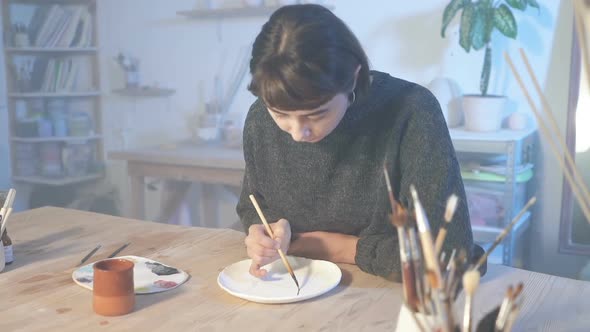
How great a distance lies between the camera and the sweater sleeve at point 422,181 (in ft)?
3.78

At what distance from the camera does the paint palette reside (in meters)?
1.11

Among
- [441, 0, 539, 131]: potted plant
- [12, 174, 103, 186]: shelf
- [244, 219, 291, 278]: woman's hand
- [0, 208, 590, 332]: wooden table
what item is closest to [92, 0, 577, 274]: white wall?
[441, 0, 539, 131]: potted plant

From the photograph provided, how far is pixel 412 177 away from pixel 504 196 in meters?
1.27

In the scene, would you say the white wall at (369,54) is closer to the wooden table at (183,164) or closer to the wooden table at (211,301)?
the wooden table at (183,164)

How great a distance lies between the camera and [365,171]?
1341 mm

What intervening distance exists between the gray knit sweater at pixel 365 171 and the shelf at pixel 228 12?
1675 mm

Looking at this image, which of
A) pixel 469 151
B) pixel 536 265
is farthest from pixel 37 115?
pixel 536 265

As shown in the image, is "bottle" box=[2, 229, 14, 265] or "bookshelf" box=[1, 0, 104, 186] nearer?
"bottle" box=[2, 229, 14, 265]

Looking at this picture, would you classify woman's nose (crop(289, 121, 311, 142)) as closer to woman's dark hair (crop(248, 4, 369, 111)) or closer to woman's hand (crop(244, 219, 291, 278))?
woman's dark hair (crop(248, 4, 369, 111))

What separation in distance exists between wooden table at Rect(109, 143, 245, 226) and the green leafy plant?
104cm

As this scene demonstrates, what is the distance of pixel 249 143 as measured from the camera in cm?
148

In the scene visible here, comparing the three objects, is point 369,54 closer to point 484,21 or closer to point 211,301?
point 484,21

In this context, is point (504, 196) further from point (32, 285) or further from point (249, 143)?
point (32, 285)

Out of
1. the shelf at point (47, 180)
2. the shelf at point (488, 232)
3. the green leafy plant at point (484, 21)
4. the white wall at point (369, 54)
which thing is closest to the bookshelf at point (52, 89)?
the shelf at point (47, 180)
